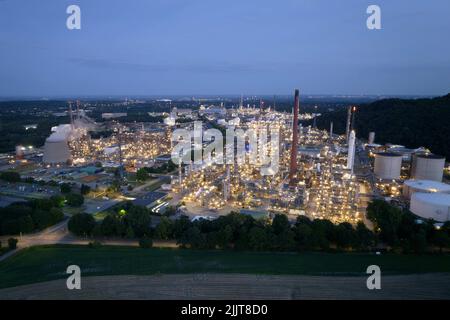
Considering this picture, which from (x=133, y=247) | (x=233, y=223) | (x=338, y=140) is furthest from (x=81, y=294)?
(x=338, y=140)

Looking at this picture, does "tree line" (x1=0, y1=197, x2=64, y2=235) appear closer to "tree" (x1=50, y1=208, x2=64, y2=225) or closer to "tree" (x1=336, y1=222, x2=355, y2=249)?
"tree" (x1=50, y1=208, x2=64, y2=225)

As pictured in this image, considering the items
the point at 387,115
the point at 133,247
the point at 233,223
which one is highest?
the point at 387,115

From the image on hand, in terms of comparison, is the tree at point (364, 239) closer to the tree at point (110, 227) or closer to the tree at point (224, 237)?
the tree at point (224, 237)

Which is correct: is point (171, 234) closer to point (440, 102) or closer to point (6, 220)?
point (6, 220)

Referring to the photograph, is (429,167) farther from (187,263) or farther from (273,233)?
(187,263)

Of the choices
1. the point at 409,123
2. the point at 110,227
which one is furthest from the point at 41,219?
the point at 409,123

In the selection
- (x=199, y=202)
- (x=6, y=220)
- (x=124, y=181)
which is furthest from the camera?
(x=124, y=181)
